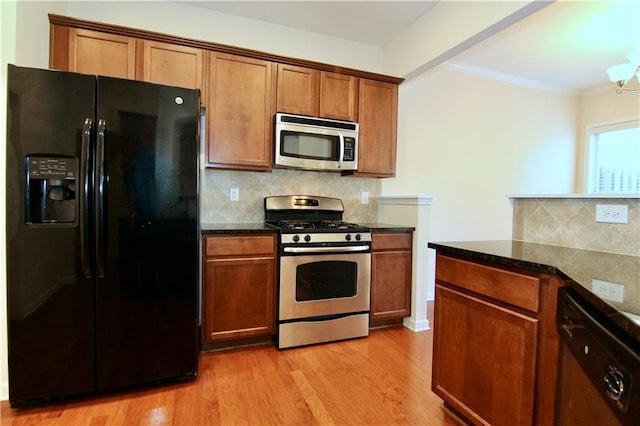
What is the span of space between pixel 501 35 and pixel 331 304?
288cm

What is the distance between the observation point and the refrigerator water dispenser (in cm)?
167

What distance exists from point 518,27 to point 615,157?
8.90 ft

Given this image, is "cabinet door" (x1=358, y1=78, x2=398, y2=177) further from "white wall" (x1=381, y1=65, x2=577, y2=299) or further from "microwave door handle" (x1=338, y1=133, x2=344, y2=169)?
"white wall" (x1=381, y1=65, x2=577, y2=299)

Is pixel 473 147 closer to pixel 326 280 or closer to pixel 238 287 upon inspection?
pixel 326 280

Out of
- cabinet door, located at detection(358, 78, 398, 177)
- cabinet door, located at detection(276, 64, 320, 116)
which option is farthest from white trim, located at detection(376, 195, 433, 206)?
cabinet door, located at detection(276, 64, 320, 116)

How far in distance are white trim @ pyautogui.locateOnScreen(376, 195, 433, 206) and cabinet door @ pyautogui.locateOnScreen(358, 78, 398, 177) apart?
0.84 ft

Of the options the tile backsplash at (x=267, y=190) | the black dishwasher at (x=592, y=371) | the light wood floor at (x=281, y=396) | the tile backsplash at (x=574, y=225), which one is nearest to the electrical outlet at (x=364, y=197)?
the tile backsplash at (x=267, y=190)

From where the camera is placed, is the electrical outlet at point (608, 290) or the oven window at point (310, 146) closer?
the electrical outlet at point (608, 290)

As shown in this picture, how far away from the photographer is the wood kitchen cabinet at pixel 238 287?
235cm

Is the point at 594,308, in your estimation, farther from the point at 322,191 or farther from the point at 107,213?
the point at 322,191

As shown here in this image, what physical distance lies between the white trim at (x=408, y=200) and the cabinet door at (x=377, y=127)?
26 centimetres

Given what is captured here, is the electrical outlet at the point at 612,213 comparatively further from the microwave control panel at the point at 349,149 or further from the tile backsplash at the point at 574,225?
the microwave control panel at the point at 349,149

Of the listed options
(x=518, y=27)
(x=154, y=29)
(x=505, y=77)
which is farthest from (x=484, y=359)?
(x=505, y=77)

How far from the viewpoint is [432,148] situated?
3.71 meters
